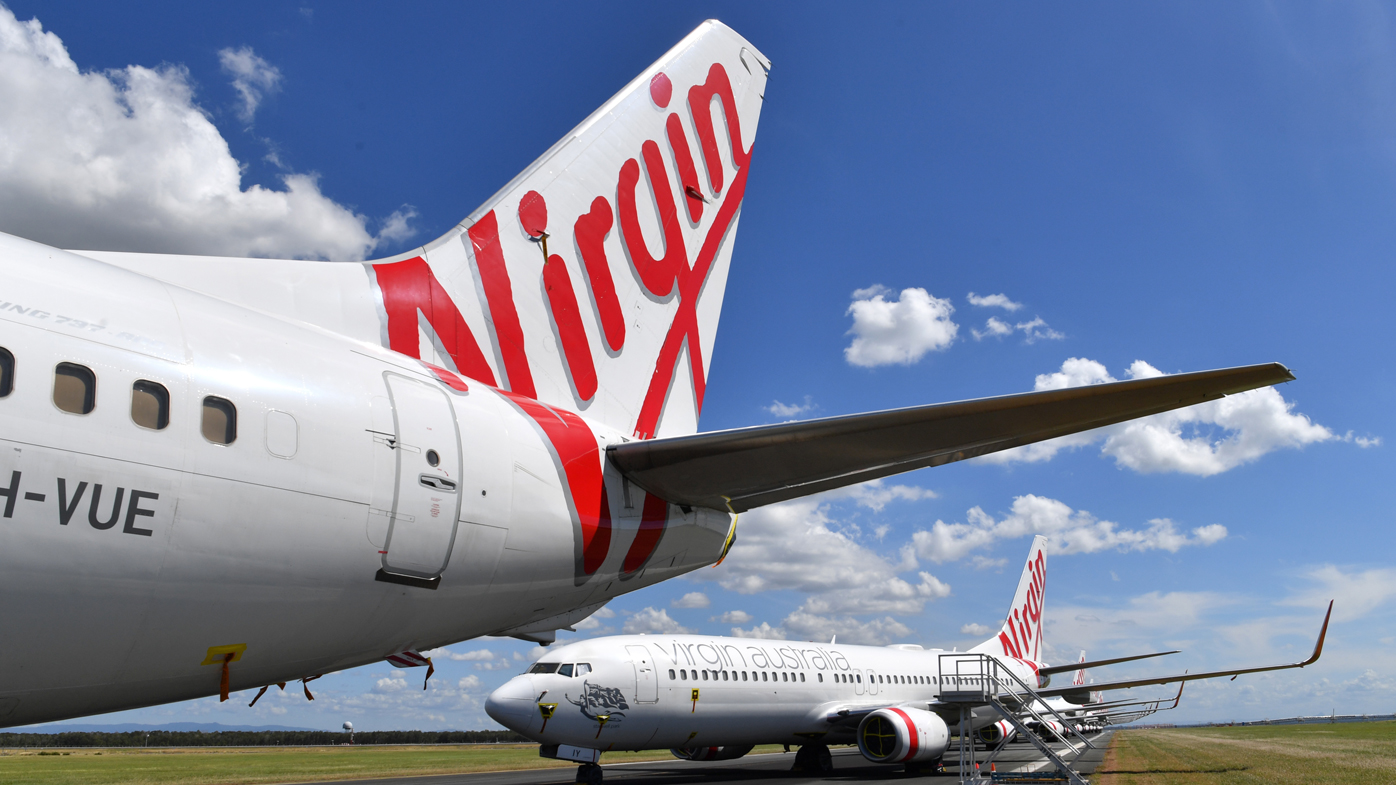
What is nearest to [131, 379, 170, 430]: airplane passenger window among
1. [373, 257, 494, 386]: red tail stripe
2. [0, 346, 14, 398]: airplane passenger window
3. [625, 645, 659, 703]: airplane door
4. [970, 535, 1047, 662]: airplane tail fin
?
[0, 346, 14, 398]: airplane passenger window

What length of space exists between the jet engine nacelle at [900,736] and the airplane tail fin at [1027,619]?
13810mm

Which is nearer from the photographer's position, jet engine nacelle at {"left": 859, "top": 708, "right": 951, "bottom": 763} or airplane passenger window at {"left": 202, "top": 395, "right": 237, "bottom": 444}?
airplane passenger window at {"left": 202, "top": 395, "right": 237, "bottom": 444}

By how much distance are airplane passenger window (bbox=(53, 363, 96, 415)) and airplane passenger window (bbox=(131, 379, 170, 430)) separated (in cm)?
13

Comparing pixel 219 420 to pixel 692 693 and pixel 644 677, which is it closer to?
pixel 644 677

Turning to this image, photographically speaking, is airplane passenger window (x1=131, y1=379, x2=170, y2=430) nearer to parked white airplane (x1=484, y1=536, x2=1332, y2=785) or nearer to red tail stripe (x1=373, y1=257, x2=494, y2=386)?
red tail stripe (x1=373, y1=257, x2=494, y2=386)

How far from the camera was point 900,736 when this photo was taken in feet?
63.8

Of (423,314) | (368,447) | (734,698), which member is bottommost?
(734,698)

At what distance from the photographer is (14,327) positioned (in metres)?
2.73

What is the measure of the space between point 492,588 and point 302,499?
1.11 m

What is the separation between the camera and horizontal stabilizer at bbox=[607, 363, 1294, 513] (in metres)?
3.69

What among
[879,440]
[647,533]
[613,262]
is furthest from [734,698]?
[879,440]

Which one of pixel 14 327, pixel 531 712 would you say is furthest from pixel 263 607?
pixel 531 712

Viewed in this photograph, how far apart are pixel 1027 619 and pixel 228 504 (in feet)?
127

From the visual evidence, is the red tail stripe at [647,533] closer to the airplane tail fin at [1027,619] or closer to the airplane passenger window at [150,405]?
the airplane passenger window at [150,405]
